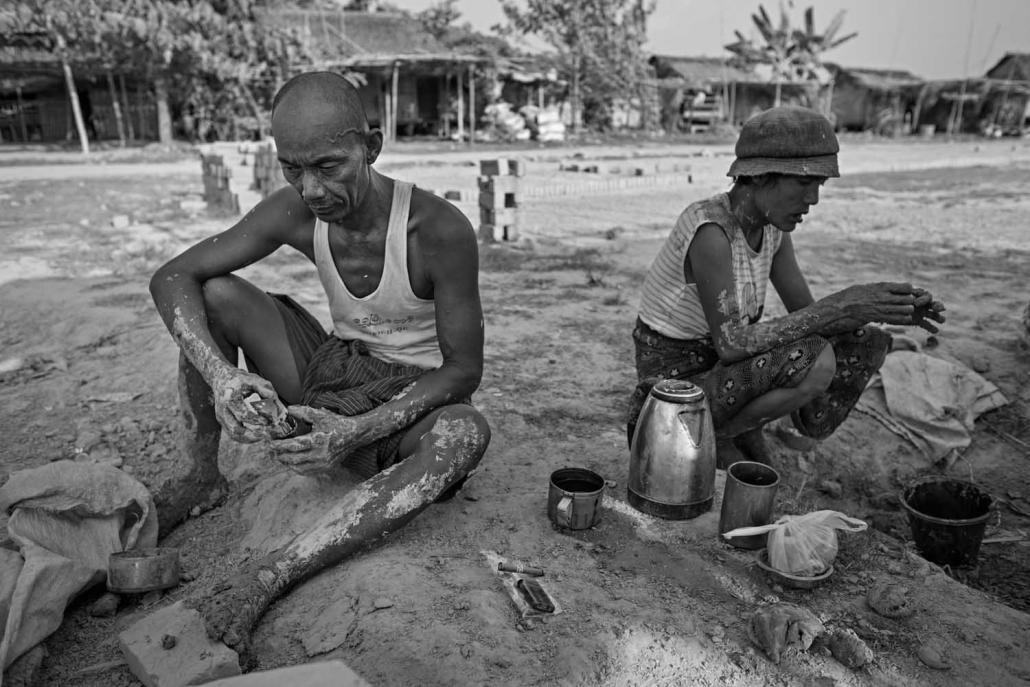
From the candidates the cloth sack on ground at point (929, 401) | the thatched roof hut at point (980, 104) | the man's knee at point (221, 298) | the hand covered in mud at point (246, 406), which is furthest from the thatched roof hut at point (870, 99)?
the hand covered in mud at point (246, 406)

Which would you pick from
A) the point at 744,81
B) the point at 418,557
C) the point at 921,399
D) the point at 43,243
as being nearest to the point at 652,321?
the point at 418,557

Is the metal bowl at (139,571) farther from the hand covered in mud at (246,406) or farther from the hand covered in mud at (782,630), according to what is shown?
the hand covered in mud at (782,630)

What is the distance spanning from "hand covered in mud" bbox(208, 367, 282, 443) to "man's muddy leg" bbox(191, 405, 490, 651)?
12.1 inches

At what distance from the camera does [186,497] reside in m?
2.51

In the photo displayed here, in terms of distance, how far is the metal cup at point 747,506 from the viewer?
86.3 inches

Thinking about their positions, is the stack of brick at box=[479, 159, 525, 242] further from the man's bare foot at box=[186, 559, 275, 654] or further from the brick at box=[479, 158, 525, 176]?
the man's bare foot at box=[186, 559, 275, 654]

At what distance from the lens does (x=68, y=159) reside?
15688 mm

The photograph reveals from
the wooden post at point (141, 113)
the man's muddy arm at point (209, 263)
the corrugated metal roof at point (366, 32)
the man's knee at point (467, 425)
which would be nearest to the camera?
the man's knee at point (467, 425)

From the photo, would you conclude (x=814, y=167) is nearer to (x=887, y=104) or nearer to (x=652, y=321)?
(x=652, y=321)

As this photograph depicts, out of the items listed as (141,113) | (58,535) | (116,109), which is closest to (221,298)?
(58,535)

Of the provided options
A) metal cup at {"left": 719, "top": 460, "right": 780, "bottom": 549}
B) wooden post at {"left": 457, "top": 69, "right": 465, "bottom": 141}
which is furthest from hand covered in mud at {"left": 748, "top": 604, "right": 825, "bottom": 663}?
wooden post at {"left": 457, "top": 69, "right": 465, "bottom": 141}

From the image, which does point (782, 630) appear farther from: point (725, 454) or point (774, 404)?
point (725, 454)

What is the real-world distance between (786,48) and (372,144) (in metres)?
32.5

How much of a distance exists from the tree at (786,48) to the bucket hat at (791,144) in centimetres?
3001
